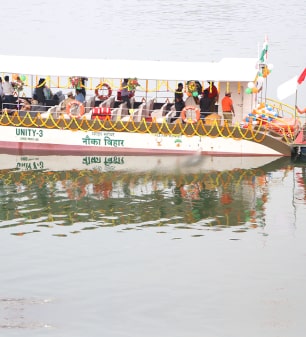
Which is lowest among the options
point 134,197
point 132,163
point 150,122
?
point 134,197

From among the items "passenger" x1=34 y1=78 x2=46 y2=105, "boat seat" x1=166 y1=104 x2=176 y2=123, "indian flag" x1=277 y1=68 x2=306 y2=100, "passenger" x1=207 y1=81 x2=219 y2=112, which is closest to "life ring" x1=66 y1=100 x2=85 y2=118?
"passenger" x1=34 y1=78 x2=46 y2=105

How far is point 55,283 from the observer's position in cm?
2923

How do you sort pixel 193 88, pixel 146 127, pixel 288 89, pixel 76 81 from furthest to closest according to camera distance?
pixel 288 89, pixel 76 81, pixel 193 88, pixel 146 127

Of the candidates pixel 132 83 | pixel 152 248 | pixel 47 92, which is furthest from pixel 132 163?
pixel 152 248

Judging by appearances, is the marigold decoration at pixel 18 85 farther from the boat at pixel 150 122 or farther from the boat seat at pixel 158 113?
the boat seat at pixel 158 113

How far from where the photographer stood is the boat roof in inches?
1773

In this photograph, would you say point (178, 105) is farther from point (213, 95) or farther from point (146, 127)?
point (146, 127)

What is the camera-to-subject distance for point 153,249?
3256 centimetres

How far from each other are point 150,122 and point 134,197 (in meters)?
6.62

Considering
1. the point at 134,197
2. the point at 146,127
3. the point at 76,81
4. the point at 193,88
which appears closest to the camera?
the point at 134,197

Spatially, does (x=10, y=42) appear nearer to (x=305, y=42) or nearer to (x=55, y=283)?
(x=305, y=42)

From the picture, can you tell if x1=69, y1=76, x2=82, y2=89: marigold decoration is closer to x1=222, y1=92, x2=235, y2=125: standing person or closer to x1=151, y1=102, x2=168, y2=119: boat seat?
x1=151, y1=102, x2=168, y2=119: boat seat

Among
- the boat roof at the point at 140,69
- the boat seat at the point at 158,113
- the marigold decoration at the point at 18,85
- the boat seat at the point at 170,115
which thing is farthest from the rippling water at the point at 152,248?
the marigold decoration at the point at 18,85

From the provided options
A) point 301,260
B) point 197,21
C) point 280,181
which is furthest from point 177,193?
point 197,21
